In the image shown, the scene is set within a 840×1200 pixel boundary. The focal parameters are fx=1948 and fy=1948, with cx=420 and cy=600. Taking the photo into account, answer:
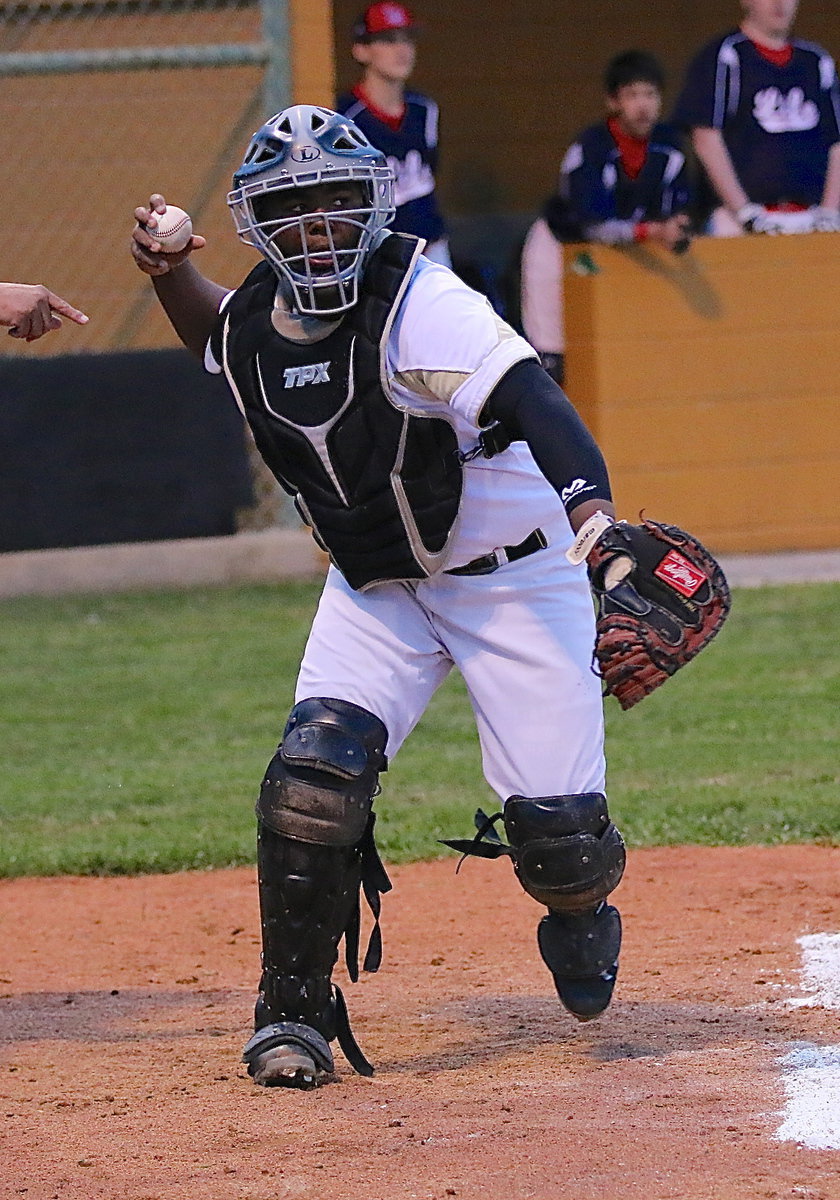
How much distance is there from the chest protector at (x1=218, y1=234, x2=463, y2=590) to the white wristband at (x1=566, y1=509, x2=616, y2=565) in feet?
1.58

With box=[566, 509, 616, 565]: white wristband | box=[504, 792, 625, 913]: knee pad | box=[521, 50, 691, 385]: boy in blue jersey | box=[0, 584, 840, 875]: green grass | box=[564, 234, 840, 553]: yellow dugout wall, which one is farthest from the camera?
box=[564, 234, 840, 553]: yellow dugout wall

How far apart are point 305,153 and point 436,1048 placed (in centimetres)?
191

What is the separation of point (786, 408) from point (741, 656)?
8.35 feet

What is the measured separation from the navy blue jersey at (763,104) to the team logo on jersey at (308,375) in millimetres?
6690

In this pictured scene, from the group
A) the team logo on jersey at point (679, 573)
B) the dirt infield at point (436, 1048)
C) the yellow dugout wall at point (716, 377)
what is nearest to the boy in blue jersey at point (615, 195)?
the yellow dugout wall at point (716, 377)

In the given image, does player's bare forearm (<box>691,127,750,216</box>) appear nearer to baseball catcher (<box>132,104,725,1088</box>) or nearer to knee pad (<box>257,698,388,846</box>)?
baseball catcher (<box>132,104,725,1088</box>)

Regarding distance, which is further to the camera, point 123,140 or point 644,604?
point 123,140

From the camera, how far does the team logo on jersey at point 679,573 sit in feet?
11.6

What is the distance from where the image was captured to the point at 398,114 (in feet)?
33.2

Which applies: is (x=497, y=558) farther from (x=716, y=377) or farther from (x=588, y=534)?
(x=716, y=377)

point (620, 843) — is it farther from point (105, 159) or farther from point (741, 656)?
point (105, 159)

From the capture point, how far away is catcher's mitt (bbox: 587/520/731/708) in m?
3.47

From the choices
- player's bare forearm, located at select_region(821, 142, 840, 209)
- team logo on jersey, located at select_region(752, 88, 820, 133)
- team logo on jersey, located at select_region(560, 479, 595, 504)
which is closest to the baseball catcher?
team logo on jersey, located at select_region(560, 479, 595, 504)

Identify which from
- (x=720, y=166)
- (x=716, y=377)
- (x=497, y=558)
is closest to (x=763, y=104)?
(x=720, y=166)
